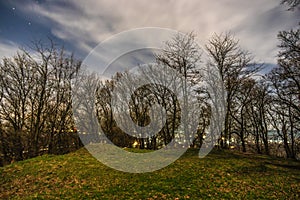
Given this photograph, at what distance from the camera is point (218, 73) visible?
2347 centimetres

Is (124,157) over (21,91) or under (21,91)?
under

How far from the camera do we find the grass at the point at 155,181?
9.42 meters

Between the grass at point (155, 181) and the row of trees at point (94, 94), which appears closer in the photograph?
the grass at point (155, 181)

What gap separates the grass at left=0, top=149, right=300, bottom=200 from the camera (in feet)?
30.9

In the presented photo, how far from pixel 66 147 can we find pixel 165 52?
22274mm

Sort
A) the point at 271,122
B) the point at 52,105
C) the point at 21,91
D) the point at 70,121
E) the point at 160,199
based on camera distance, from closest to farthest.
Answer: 1. the point at 160,199
2. the point at 21,91
3. the point at 52,105
4. the point at 70,121
5. the point at 271,122

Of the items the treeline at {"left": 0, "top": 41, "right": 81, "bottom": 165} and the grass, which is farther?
the treeline at {"left": 0, "top": 41, "right": 81, "bottom": 165}

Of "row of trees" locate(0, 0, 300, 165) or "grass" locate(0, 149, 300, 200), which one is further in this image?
"row of trees" locate(0, 0, 300, 165)

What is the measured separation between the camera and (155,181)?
35.4 feet

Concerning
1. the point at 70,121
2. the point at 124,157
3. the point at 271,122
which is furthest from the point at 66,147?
the point at 271,122

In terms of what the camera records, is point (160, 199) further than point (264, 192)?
No

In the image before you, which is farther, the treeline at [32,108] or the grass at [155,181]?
the treeline at [32,108]

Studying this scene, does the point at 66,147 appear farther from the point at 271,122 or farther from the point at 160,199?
the point at 271,122

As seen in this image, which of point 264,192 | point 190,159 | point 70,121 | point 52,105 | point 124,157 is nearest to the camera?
point 264,192
